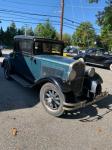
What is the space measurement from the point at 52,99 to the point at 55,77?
1.93ft

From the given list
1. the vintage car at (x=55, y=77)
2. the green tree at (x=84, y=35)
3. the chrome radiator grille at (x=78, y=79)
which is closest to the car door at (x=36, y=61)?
the vintage car at (x=55, y=77)

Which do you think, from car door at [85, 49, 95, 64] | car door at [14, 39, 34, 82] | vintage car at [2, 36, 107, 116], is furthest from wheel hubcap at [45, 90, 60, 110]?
car door at [85, 49, 95, 64]

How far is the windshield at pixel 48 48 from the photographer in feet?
23.4

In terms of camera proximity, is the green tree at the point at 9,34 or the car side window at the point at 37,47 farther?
the green tree at the point at 9,34

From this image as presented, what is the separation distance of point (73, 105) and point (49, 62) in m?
1.67

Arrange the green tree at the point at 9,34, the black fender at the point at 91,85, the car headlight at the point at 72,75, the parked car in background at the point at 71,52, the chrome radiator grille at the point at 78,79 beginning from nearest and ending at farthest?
the car headlight at the point at 72,75 < the chrome radiator grille at the point at 78,79 < the black fender at the point at 91,85 < the parked car in background at the point at 71,52 < the green tree at the point at 9,34

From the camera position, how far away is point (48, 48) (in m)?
7.45

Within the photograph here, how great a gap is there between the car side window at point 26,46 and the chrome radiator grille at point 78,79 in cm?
194

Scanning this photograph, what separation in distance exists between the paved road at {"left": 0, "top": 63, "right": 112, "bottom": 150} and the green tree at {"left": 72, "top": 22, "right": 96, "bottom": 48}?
199 ft

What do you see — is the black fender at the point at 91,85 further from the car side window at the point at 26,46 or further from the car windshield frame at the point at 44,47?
the car side window at the point at 26,46

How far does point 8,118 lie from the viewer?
17.0 feet

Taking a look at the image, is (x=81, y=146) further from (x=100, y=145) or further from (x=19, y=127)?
(x=19, y=127)

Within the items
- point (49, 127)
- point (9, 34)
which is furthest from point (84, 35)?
point (49, 127)

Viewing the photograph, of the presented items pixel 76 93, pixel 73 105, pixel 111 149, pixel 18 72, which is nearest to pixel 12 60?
pixel 18 72
